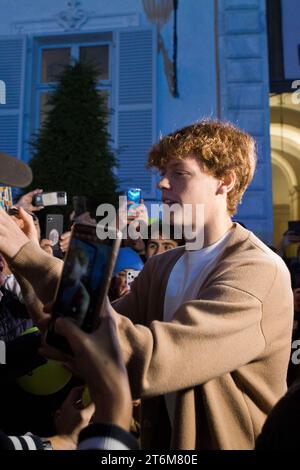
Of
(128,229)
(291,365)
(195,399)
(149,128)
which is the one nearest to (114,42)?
(149,128)

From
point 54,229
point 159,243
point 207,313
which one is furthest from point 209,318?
point 159,243

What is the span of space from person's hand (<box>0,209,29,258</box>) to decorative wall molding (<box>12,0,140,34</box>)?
819 cm

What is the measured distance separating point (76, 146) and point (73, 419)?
5.35m

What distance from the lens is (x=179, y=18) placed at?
803cm

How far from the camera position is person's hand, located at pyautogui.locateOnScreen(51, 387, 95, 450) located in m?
1.09

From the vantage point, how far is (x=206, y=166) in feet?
4.40

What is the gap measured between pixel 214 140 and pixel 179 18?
7.59 m

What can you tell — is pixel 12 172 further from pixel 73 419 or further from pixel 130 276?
pixel 130 276

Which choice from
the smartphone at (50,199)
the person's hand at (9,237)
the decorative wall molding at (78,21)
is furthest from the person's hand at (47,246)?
the decorative wall molding at (78,21)

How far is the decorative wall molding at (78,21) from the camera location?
8.30 metres

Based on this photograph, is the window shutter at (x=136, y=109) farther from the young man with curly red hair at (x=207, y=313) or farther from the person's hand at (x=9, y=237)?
the person's hand at (x=9, y=237)

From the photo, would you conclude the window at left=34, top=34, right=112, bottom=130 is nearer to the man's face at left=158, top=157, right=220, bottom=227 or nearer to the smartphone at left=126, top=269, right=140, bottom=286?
the smartphone at left=126, top=269, right=140, bottom=286

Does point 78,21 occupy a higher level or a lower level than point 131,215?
higher
